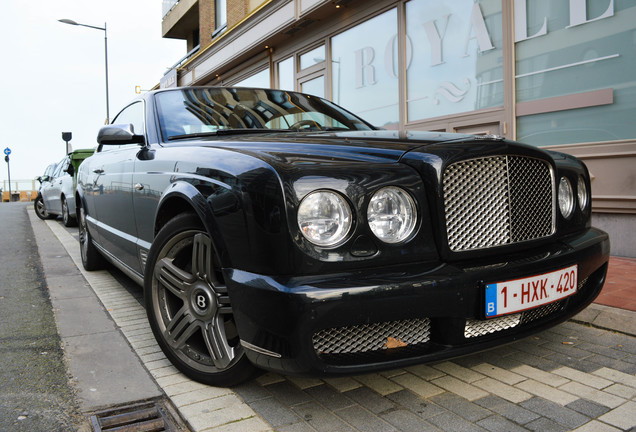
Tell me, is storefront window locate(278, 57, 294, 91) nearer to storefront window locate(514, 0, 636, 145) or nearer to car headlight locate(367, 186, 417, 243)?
storefront window locate(514, 0, 636, 145)

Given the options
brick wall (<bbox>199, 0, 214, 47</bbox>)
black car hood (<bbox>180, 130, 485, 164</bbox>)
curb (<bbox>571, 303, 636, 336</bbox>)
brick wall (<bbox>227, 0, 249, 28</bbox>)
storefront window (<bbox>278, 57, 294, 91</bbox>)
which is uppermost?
brick wall (<bbox>199, 0, 214, 47</bbox>)

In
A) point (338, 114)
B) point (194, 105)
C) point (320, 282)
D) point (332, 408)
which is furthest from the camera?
point (338, 114)

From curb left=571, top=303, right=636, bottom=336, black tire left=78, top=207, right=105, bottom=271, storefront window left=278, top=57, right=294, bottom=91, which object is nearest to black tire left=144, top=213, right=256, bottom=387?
curb left=571, top=303, right=636, bottom=336

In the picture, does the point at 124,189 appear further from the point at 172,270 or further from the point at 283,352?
the point at 283,352

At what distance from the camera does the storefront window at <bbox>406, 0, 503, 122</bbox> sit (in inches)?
264

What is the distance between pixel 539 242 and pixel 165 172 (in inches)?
75.6

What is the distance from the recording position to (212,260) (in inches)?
94.2

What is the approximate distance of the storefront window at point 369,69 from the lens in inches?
337

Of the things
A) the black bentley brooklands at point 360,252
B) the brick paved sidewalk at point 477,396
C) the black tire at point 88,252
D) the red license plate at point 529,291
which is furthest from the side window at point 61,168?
the red license plate at point 529,291

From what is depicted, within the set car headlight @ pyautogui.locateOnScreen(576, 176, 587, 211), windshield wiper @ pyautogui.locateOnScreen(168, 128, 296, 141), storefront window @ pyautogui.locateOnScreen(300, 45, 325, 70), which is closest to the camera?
car headlight @ pyautogui.locateOnScreen(576, 176, 587, 211)

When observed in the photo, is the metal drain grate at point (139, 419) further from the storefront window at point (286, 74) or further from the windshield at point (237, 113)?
the storefront window at point (286, 74)

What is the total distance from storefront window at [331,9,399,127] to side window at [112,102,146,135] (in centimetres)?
492

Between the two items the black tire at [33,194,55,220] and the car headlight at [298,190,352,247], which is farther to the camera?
the black tire at [33,194,55,220]

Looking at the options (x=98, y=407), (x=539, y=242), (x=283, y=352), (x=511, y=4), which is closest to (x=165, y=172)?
(x=98, y=407)
